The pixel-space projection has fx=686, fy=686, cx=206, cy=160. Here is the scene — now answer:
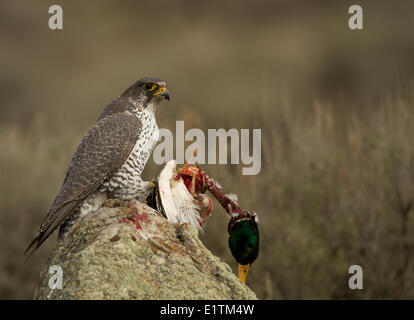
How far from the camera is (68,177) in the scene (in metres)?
4.90

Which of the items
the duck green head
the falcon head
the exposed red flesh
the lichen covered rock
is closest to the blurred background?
the falcon head

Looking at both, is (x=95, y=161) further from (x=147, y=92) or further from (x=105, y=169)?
(x=147, y=92)

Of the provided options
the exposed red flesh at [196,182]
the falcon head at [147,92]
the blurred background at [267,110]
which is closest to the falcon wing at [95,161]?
the falcon head at [147,92]

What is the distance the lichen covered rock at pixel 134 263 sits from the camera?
3.41 m

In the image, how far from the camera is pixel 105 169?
191 inches

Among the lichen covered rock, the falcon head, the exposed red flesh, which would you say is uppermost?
the falcon head

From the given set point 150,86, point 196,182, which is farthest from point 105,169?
point 150,86

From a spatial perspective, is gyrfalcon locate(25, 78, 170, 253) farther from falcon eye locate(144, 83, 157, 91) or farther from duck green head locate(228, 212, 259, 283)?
duck green head locate(228, 212, 259, 283)

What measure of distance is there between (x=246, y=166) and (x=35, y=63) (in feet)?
63.7

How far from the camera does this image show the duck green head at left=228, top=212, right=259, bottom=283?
417 centimetres

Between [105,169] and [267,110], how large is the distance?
4982 mm

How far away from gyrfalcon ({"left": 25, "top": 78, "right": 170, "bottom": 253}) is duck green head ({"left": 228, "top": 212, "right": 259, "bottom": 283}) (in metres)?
0.93
